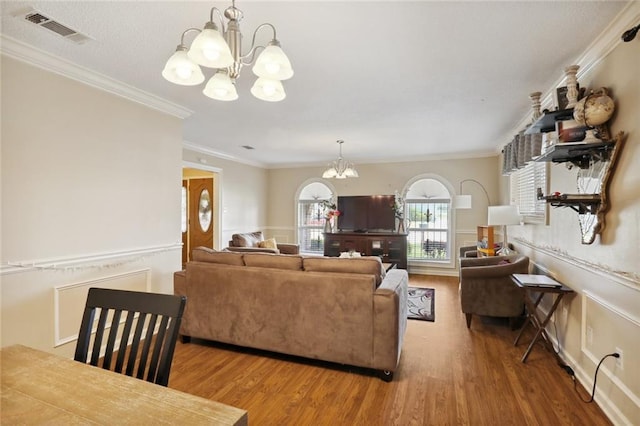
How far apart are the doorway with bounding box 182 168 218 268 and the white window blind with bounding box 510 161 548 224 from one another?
18.8 feet

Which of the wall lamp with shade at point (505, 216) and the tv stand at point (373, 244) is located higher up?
the wall lamp with shade at point (505, 216)

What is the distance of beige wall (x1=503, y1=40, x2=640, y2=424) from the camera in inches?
72.4

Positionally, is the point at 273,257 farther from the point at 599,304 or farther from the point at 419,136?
the point at 419,136

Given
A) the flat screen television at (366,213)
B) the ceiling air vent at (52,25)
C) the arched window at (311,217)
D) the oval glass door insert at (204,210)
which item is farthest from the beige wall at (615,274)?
the oval glass door insert at (204,210)

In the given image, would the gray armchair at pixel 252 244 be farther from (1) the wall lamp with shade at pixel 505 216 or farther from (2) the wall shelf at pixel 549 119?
(2) the wall shelf at pixel 549 119

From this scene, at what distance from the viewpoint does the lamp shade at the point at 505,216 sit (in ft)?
12.7

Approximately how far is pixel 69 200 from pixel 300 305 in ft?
7.13

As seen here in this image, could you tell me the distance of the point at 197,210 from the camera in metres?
7.27

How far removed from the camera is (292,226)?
7910 millimetres

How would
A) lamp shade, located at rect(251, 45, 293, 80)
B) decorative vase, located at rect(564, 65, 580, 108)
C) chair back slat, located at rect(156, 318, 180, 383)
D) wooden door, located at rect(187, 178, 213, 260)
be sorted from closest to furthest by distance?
chair back slat, located at rect(156, 318, 180, 383)
lamp shade, located at rect(251, 45, 293, 80)
decorative vase, located at rect(564, 65, 580, 108)
wooden door, located at rect(187, 178, 213, 260)

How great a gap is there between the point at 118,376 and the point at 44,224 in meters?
2.11

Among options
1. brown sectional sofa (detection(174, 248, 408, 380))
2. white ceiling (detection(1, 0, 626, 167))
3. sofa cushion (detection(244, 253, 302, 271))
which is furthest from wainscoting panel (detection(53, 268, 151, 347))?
white ceiling (detection(1, 0, 626, 167))

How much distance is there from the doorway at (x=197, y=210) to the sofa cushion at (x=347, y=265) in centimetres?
461

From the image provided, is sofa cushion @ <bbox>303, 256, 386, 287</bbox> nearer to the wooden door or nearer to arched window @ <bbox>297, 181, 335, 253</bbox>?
the wooden door
